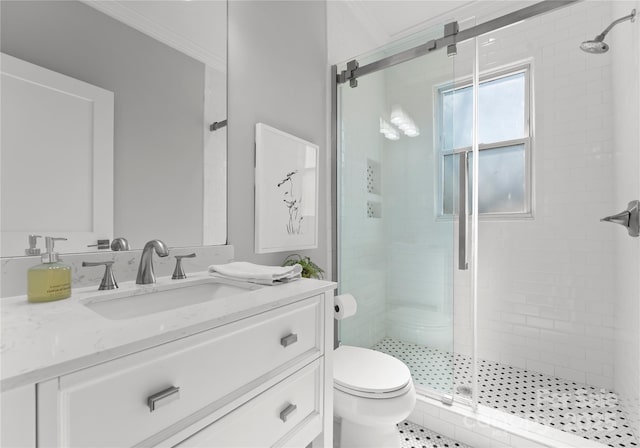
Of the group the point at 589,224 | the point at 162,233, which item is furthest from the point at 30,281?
the point at 589,224

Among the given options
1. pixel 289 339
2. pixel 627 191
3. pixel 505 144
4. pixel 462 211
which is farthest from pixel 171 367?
pixel 505 144

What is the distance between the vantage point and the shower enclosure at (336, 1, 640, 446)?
1.63m

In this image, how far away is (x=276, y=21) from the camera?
1.60 meters

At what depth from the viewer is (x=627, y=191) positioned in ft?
4.86

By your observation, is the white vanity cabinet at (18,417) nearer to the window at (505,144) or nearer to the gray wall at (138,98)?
the gray wall at (138,98)

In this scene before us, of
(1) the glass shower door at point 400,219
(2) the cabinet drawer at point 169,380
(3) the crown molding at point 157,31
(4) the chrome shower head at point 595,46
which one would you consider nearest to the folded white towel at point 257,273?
(2) the cabinet drawer at point 169,380

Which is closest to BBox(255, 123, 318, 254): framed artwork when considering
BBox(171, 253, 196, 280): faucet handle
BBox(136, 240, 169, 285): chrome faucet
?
BBox(171, 253, 196, 280): faucet handle

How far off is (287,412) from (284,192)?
3.38 ft

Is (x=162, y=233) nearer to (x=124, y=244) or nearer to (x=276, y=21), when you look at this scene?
(x=124, y=244)

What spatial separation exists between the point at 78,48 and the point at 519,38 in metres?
2.60

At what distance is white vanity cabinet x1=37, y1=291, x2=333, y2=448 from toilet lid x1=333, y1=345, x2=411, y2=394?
0.27 metres

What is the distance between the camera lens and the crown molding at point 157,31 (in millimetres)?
952

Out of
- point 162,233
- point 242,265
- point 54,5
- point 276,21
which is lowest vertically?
point 242,265

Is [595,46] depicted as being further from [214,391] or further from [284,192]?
[214,391]
